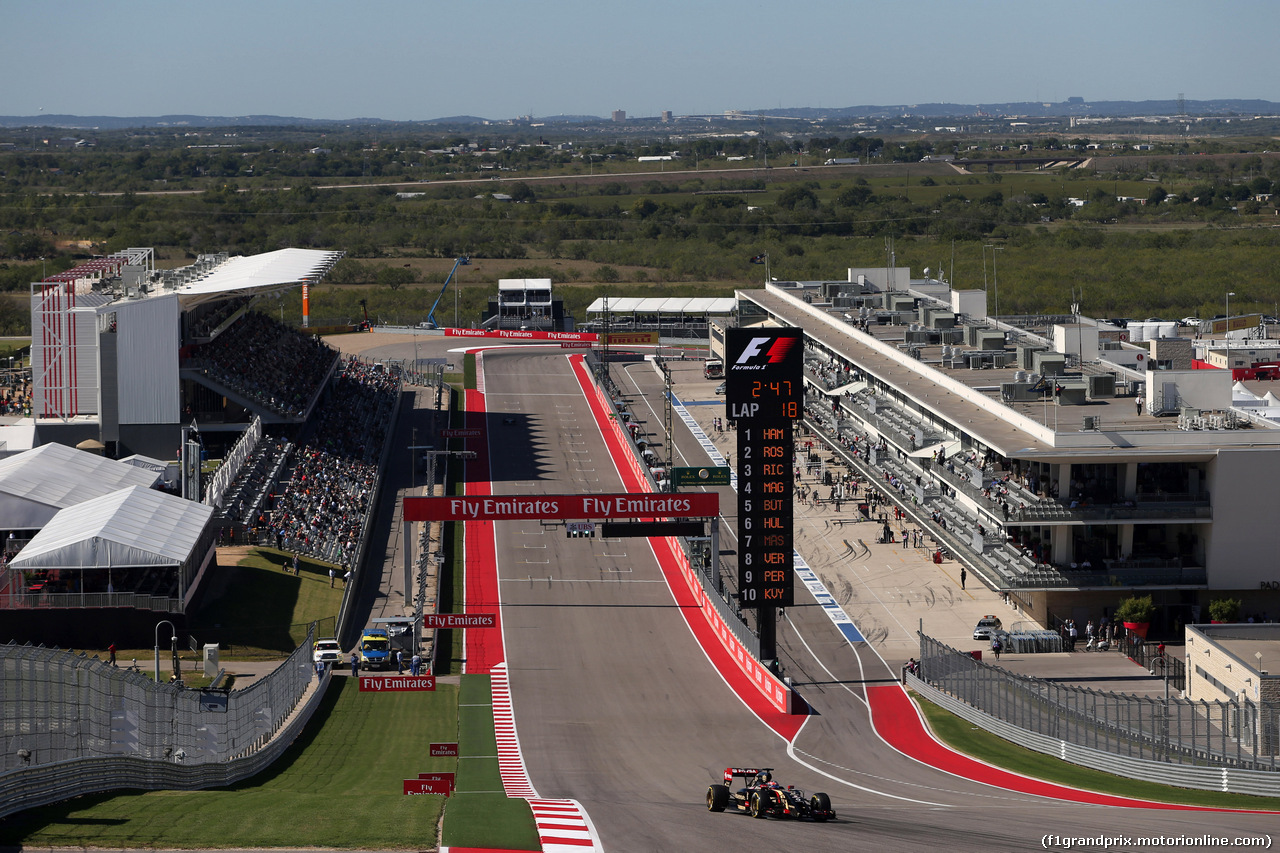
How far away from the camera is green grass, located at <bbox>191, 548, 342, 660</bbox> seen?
161 ft

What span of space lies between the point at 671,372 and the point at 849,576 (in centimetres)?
5703

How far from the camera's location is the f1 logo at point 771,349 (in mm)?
45094

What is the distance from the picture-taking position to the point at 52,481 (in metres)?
55.7

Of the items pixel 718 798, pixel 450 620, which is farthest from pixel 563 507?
pixel 718 798

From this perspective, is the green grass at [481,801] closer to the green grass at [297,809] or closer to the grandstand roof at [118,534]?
the green grass at [297,809]

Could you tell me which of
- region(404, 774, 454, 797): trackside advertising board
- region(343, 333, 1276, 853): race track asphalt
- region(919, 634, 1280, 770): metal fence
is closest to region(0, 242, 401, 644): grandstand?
region(343, 333, 1276, 853): race track asphalt

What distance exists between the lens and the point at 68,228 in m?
197

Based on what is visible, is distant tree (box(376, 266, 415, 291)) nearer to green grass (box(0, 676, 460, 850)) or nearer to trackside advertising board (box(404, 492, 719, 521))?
trackside advertising board (box(404, 492, 719, 521))

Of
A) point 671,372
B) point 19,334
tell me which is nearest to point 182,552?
point 671,372

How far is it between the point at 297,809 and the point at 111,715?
4366mm

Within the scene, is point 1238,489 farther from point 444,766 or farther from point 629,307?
point 629,307

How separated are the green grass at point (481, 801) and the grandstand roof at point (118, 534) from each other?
35.4ft

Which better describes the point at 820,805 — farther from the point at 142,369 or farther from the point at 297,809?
the point at 142,369

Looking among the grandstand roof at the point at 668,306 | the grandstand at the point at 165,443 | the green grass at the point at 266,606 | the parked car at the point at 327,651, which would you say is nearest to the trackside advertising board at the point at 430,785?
the parked car at the point at 327,651
